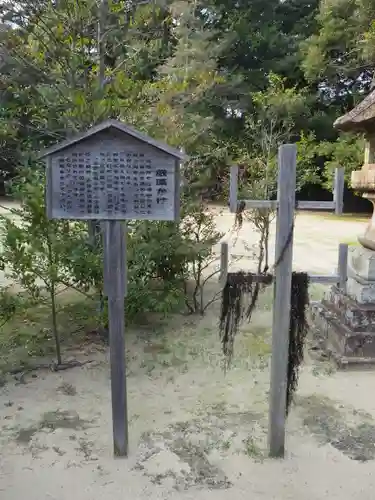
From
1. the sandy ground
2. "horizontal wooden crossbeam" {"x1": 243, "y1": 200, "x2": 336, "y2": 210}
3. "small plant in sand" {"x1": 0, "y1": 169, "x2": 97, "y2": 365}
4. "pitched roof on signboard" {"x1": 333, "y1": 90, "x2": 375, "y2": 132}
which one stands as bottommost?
the sandy ground

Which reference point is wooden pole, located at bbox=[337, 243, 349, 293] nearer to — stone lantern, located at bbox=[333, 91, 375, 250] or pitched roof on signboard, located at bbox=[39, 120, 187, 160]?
stone lantern, located at bbox=[333, 91, 375, 250]

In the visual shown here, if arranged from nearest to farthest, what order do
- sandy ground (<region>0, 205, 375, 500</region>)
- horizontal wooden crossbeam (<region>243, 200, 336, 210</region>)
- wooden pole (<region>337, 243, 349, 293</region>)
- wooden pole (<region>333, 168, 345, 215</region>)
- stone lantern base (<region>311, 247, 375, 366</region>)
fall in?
sandy ground (<region>0, 205, 375, 500</region>) → horizontal wooden crossbeam (<region>243, 200, 336, 210</region>) → wooden pole (<region>333, 168, 345, 215</region>) → stone lantern base (<region>311, 247, 375, 366</region>) → wooden pole (<region>337, 243, 349, 293</region>)

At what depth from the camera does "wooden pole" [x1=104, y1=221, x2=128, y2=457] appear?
124 inches

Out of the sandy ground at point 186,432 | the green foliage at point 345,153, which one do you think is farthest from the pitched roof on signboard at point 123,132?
the green foliage at point 345,153

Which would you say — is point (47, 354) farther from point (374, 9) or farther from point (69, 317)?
point (374, 9)

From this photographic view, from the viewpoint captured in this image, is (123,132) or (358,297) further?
(358,297)

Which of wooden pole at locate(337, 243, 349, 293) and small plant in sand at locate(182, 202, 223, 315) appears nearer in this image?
wooden pole at locate(337, 243, 349, 293)

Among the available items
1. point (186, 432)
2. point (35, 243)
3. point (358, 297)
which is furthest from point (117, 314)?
point (358, 297)

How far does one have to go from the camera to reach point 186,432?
348 cm

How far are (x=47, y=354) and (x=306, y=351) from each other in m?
2.71

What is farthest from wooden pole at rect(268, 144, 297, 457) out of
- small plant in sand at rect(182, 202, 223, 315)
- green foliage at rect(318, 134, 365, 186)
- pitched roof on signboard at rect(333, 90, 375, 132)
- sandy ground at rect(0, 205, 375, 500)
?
green foliage at rect(318, 134, 365, 186)

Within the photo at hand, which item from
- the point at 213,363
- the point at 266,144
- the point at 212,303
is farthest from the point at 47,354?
the point at 266,144

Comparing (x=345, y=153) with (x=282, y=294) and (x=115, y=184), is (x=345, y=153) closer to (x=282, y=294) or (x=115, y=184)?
(x=282, y=294)

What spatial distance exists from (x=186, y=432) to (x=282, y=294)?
1242mm
